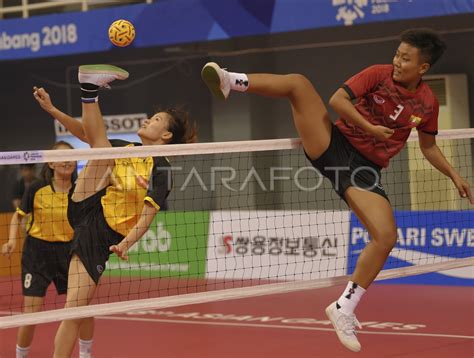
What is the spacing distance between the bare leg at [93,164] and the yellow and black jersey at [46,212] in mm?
1951

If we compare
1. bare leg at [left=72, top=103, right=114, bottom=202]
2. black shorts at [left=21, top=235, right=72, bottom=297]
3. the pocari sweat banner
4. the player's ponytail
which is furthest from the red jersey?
the pocari sweat banner

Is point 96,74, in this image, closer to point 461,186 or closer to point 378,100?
point 378,100

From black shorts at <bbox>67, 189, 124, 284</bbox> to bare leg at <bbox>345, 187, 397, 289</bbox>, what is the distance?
5.70 ft

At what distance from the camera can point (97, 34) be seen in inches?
696

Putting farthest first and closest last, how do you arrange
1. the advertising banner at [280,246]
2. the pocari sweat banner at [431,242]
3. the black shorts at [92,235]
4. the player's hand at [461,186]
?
the advertising banner at [280,246]
the pocari sweat banner at [431,242]
the player's hand at [461,186]
the black shorts at [92,235]

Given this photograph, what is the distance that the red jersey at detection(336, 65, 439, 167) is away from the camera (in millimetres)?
7316

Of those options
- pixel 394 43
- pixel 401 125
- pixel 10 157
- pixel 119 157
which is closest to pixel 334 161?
pixel 401 125

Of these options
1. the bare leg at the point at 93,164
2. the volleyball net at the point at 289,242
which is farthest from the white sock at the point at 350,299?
the volleyball net at the point at 289,242

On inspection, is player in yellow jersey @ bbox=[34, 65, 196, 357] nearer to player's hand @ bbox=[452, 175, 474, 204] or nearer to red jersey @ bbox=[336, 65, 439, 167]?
red jersey @ bbox=[336, 65, 439, 167]

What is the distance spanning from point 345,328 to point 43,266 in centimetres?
314

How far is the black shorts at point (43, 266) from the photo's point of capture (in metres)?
9.05

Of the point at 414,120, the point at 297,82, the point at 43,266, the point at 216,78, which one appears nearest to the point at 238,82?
the point at 216,78

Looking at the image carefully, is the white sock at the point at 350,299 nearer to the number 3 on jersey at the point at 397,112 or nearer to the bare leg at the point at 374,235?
the bare leg at the point at 374,235

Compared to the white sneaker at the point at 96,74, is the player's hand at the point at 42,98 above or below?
below
